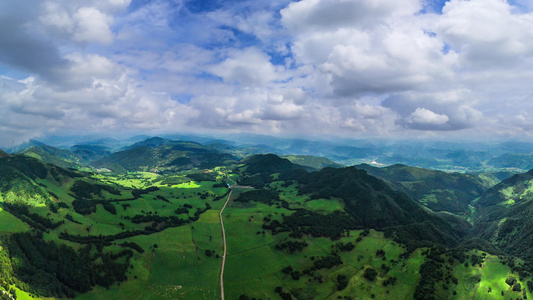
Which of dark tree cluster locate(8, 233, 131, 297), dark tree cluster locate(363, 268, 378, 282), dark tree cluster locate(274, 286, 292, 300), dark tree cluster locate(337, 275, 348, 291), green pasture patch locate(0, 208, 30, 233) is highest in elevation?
green pasture patch locate(0, 208, 30, 233)

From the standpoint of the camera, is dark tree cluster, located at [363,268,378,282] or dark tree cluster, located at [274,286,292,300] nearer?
dark tree cluster, located at [274,286,292,300]

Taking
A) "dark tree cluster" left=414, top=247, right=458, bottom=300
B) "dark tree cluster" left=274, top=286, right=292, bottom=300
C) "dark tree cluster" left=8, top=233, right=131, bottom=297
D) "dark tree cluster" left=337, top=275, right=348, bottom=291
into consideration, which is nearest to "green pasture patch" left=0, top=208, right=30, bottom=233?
"dark tree cluster" left=8, top=233, right=131, bottom=297

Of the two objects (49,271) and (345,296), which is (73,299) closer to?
(49,271)

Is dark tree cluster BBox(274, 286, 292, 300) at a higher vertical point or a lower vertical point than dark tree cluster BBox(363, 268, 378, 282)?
lower

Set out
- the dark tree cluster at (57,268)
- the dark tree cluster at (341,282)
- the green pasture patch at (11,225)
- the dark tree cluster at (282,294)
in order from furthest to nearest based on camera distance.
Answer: the green pasture patch at (11,225)
the dark tree cluster at (341,282)
the dark tree cluster at (282,294)
the dark tree cluster at (57,268)

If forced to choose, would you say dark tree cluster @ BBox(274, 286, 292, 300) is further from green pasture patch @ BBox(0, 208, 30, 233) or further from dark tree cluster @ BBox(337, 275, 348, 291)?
green pasture patch @ BBox(0, 208, 30, 233)

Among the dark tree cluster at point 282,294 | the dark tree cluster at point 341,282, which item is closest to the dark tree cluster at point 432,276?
the dark tree cluster at point 341,282

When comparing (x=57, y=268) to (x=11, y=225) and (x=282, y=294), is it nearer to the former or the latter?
(x=11, y=225)

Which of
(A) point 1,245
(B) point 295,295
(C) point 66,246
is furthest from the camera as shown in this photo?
(C) point 66,246

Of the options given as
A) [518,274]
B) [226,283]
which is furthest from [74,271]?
[518,274]

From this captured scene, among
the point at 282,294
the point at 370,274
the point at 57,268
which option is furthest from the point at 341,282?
the point at 57,268

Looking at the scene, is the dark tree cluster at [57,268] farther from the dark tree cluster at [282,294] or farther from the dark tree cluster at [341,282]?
the dark tree cluster at [341,282]
